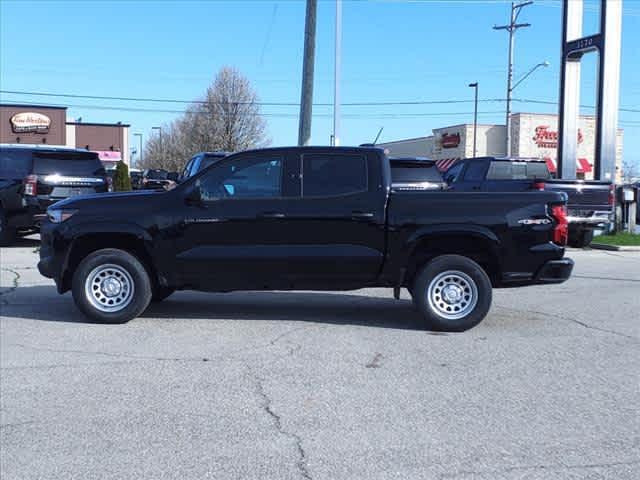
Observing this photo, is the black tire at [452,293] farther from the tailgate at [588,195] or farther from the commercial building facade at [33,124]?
the commercial building facade at [33,124]

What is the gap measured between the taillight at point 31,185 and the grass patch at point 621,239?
1310cm

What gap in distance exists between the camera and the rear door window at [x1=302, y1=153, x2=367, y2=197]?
25.8 feet

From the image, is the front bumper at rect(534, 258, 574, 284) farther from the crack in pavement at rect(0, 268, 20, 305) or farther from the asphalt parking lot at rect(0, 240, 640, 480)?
the crack in pavement at rect(0, 268, 20, 305)

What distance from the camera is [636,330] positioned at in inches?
314

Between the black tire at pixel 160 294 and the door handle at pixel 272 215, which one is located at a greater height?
the door handle at pixel 272 215

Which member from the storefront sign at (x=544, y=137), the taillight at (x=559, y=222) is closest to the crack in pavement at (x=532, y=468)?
the taillight at (x=559, y=222)

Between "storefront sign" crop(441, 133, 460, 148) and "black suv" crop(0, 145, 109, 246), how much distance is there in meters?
42.5

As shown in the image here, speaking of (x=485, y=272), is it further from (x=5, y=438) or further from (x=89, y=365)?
(x=5, y=438)

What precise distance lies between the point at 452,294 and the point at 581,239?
1087 centimetres

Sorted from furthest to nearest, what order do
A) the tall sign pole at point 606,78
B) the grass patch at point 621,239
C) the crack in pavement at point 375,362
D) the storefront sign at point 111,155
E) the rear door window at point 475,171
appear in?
the storefront sign at point 111,155, the tall sign pole at point 606,78, the rear door window at point 475,171, the grass patch at point 621,239, the crack in pavement at point 375,362

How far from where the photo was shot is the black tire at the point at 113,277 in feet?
26.1

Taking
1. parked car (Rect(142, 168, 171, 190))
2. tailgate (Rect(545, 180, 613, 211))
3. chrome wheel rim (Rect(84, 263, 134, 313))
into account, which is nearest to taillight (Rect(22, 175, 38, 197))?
parked car (Rect(142, 168, 171, 190))

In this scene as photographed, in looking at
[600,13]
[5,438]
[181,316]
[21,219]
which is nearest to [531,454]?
[5,438]

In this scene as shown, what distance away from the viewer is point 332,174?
790cm
